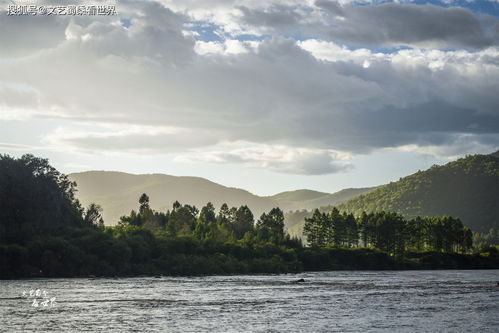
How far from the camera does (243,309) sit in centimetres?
6800

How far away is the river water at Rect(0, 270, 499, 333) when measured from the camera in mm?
55375

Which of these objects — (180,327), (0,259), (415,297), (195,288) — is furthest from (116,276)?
(180,327)

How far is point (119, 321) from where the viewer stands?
57094mm

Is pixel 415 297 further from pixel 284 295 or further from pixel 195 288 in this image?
pixel 195 288

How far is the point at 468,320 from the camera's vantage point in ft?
200

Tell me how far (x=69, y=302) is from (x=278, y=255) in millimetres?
114468

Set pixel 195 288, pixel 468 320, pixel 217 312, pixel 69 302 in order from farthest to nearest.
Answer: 1. pixel 195 288
2. pixel 69 302
3. pixel 217 312
4. pixel 468 320

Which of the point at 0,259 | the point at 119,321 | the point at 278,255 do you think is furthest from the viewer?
the point at 278,255

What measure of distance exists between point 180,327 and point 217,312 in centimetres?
1081

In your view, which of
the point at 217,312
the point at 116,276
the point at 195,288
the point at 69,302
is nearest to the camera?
the point at 217,312

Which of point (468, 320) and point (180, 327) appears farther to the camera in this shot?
point (468, 320)

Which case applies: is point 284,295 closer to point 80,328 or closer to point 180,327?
point 180,327

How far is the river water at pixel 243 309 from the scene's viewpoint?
55375 millimetres

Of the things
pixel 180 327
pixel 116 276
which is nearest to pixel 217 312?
pixel 180 327
